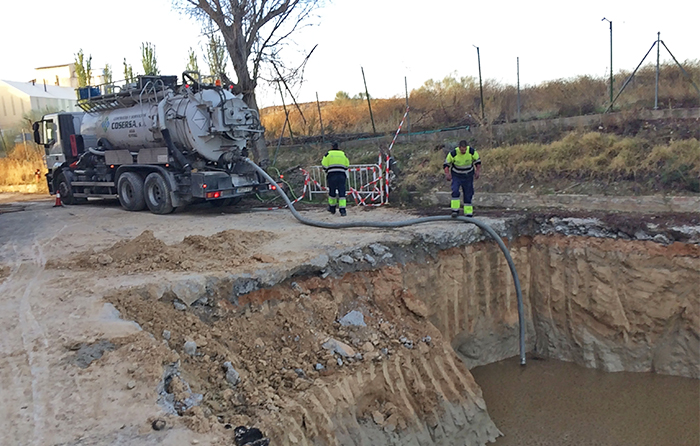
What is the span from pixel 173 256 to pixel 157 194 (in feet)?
18.0

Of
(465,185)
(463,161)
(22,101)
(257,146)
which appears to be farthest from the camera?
(22,101)

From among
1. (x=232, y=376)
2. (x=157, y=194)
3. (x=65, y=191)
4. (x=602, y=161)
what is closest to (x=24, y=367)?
(x=232, y=376)

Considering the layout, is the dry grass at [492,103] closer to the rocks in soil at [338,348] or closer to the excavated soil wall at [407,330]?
the excavated soil wall at [407,330]

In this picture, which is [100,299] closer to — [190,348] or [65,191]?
[190,348]

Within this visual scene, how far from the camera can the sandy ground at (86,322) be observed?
11.8 feet

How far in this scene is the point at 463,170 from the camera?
8.94 m

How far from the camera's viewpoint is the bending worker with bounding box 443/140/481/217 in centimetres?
888

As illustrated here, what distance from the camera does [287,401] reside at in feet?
15.8

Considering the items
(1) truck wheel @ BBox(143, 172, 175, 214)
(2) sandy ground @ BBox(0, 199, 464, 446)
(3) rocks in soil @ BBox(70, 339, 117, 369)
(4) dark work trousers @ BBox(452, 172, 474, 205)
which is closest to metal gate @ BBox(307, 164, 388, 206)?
(2) sandy ground @ BBox(0, 199, 464, 446)

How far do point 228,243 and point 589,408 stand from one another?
570cm

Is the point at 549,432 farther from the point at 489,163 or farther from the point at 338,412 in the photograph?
the point at 489,163

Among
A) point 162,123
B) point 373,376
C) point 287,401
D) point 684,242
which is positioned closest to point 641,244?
point 684,242

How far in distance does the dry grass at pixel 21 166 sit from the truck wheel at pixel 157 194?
12736mm

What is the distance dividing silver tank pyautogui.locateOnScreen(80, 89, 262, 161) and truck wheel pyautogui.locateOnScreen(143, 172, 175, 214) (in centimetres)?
78
